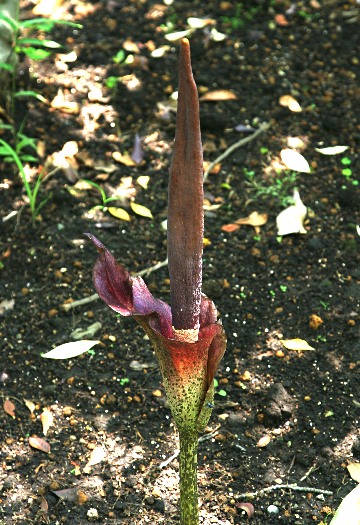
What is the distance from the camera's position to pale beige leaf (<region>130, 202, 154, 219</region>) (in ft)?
8.63

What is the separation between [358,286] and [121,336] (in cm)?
73

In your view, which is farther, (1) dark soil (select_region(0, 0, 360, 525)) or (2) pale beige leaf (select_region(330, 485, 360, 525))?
(1) dark soil (select_region(0, 0, 360, 525))

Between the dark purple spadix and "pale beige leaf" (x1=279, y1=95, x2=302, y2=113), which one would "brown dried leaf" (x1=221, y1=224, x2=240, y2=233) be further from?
the dark purple spadix

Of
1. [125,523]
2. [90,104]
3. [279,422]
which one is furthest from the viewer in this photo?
[90,104]

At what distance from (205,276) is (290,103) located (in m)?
0.95

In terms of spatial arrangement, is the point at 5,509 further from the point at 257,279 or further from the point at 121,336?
the point at 257,279

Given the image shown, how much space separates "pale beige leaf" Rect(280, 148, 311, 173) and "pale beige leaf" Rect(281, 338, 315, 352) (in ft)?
2.16

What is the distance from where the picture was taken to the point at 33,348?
2293 mm

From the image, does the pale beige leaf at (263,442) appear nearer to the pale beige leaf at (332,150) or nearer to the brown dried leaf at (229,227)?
the brown dried leaf at (229,227)

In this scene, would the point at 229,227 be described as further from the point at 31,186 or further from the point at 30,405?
the point at 30,405

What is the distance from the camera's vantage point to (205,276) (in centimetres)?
245

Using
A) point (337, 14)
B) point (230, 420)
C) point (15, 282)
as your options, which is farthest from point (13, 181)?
point (337, 14)

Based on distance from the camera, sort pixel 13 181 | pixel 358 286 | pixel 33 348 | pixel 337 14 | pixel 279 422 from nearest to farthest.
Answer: pixel 279 422 < pixel 33 348 < pixel 358 286 < pixel 13 181 < pixel 337 14

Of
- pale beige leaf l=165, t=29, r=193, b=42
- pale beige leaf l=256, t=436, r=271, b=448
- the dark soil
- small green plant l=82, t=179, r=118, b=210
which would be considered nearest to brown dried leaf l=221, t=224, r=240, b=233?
the dark soil
